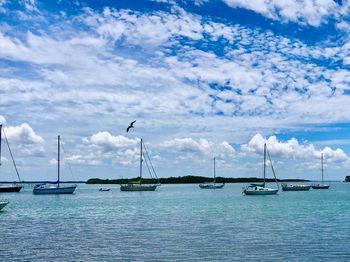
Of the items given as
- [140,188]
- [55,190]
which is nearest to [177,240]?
[55,190]

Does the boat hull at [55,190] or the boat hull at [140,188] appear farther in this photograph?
the boat hull at [140,188]

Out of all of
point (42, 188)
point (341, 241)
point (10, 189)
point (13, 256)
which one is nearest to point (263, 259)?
point (341, 241)

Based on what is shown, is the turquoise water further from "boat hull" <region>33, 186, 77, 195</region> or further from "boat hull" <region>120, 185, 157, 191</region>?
"boat hull" <region>120, 185, 157, 191</region>

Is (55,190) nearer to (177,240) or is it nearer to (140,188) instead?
(140,188)

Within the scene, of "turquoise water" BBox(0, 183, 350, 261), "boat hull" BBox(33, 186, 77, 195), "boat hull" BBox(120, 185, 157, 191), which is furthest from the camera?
"boat hull" BBox(120, 185, 157, 191)

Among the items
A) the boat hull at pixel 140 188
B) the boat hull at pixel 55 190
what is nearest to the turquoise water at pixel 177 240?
the boat hull at pixel 55 190

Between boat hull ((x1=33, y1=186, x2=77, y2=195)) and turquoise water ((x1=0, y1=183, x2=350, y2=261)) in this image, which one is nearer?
turquoise water ((x1=0, y1=183, x2=350, y2=261))

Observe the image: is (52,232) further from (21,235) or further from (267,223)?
(267,223)

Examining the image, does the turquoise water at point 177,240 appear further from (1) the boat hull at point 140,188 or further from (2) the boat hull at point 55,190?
(1) the boat hull at point 140,188

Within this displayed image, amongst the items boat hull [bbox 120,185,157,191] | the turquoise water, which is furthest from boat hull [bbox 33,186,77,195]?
the turquoise water

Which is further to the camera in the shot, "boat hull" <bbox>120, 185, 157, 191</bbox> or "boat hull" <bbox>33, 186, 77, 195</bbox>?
"boat hull" <bbox>120, 185, 157, 191</bbox>

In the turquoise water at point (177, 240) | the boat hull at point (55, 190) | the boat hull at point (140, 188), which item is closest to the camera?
the turquoise water at point (177, 240)

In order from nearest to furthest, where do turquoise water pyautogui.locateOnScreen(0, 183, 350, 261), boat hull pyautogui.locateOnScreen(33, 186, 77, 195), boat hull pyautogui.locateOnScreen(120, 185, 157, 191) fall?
turquoise water pyautogui.locateOnScreen(0, 183, 350, 261) → boat hull pyautogui.locateOnScreen(33, 186, 77, 195) → boat hull pyautogui.locateOnScreen(120, 185, 157, 191)

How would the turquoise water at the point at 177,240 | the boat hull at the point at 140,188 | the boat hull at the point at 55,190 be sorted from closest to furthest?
the turquoise water at the point at 177,240 < the boat hull at the point at 55,190 < the boat hull at the point at 140,188
